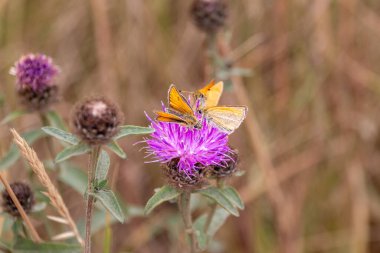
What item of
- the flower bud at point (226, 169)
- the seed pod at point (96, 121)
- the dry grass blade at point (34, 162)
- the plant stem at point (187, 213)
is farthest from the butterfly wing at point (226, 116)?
the dry grass blade at point (34, 162)

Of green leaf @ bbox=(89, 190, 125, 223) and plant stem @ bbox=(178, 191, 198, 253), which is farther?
plant stem @ bbox=(178, 191, 198, 253)

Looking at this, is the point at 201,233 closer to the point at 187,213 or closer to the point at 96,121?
the point at 187,213

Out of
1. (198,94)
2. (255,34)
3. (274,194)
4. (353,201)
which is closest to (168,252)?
(274,194)

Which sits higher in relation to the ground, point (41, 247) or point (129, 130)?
point (129, 130)

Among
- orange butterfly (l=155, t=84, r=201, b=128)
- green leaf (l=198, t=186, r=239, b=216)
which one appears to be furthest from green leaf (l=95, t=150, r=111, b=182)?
green leaf (l=198, t=186, r=239, b=216)

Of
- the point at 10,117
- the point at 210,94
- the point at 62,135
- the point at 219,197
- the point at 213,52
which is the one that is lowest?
the point at 219,197

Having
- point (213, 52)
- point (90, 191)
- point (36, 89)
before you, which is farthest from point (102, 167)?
point (213, 52)

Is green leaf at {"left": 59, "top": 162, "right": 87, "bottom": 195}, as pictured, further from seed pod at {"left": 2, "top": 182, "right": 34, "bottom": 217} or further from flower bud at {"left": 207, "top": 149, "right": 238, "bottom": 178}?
flower bud at {"left": 207, "top": 149, "right": 238, "bottom": 178}
